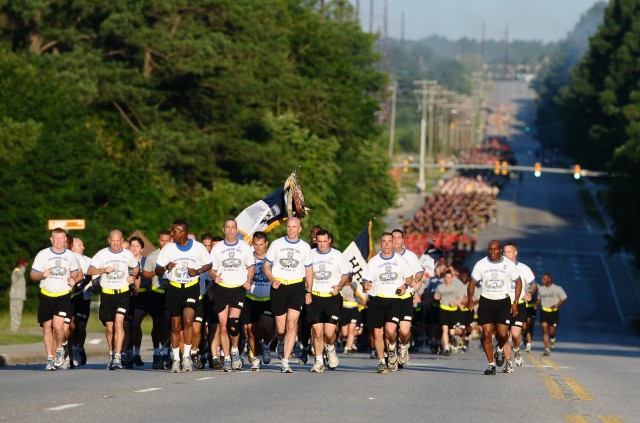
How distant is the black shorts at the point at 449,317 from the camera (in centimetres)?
3409

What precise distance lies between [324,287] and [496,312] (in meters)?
2.47

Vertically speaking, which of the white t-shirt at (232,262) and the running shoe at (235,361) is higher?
the white t-shirt at (232,262)

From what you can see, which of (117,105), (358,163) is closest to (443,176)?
(358,163)

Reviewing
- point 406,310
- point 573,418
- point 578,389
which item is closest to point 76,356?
point 406,310

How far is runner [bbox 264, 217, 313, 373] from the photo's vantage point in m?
22.1

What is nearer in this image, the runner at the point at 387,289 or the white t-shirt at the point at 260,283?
the runner at the point at 387,289

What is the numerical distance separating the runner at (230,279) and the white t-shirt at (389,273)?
1697 millimetres

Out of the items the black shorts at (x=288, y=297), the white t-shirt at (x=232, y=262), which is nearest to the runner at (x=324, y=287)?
the black shorts at (x=288, y=297)

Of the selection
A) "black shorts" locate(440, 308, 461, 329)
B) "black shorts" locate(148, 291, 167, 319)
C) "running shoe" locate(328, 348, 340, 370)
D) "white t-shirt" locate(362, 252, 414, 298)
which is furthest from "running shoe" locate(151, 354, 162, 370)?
"black shorts" locate(440, 308, 461, 329)

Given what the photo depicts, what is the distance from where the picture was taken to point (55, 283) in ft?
75.6

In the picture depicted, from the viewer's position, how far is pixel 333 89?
87625 millimetres

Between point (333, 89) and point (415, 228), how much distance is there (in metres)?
13.1

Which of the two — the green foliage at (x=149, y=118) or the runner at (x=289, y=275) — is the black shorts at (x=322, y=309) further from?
the green foliage at (x=149, y=118)

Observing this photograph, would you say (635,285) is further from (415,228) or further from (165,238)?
(165,238)
